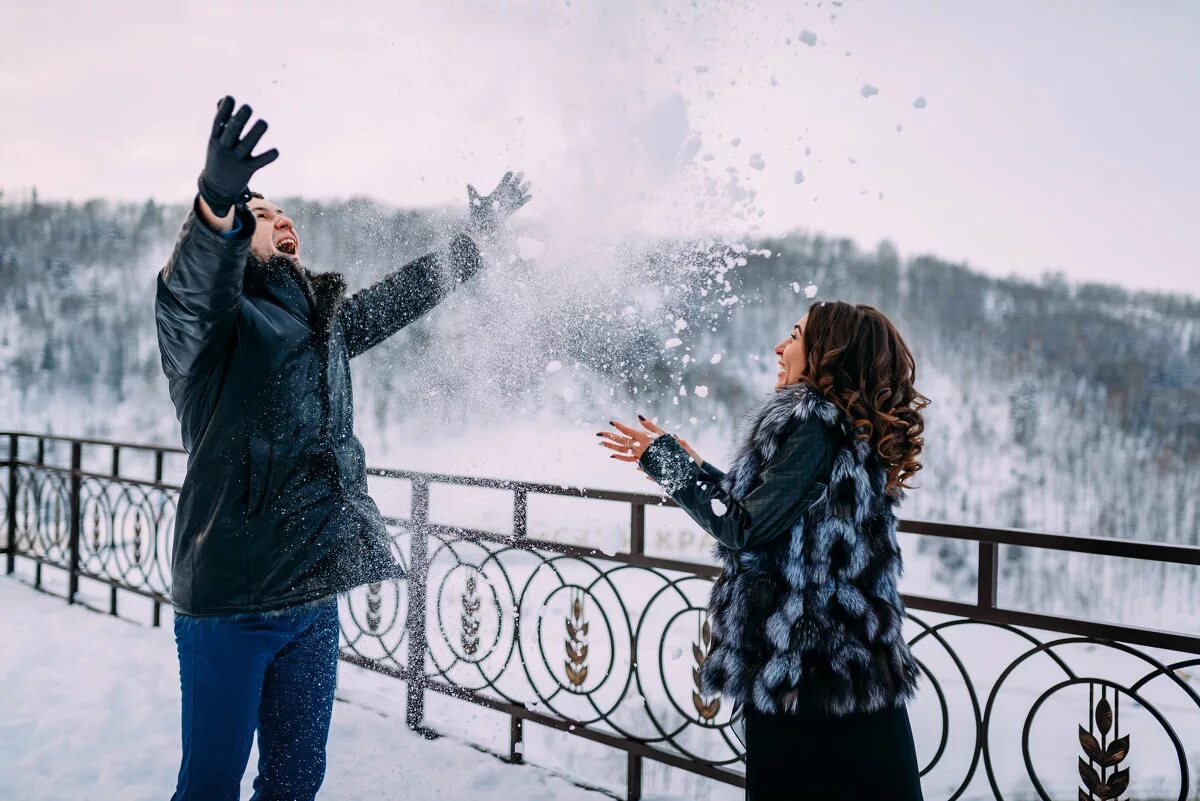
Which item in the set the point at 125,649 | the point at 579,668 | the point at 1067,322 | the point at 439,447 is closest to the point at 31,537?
the point at 125,649

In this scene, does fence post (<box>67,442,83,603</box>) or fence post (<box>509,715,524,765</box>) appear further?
fence post (<box>67,442,83,603</box>)

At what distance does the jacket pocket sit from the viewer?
162 cm

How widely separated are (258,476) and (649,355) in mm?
1659

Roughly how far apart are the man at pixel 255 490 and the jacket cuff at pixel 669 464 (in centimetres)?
71

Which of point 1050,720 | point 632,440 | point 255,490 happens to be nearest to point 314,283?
point 255,490

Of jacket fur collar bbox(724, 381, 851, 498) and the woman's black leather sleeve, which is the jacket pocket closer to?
the woman's black leather sleeve

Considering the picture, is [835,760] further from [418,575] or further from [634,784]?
[418,575]

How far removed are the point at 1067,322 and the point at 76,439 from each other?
2193 cm

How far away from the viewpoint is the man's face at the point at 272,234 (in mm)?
1788

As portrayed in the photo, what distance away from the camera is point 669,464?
1.73 metres

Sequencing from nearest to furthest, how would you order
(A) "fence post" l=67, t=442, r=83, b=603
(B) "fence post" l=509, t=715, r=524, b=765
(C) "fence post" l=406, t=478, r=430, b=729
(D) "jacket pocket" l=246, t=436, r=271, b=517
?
(D) "jacket pocket" l=246, t=436, r=271, b=517 → (B) "fence post" l=509, t=715, r=524, b=765 → (C) "fence post" l=406, t=478, r=430, b=729 → (A) "fence post" l=67, t=442, r=83, b=603

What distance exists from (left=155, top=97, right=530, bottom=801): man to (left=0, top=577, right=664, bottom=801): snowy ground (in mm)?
1314

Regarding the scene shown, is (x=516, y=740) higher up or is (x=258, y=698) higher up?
(x=258, y=698)

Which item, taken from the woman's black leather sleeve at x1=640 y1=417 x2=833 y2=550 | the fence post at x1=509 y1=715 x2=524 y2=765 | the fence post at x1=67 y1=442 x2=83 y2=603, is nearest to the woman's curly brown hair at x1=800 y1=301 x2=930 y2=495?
the woman's black leather sleeve at x1=640 y1=417 x2=833 y2=550
